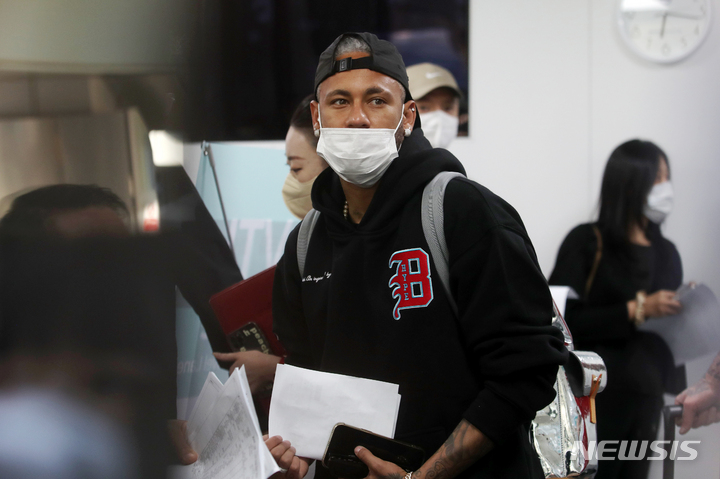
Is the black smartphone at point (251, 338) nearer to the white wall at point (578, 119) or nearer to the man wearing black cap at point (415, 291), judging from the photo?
the man wearing black cap at point (415, 291)

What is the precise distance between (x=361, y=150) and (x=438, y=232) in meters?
0.22

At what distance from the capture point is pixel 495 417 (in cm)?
93

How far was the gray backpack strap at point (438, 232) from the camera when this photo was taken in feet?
3.28

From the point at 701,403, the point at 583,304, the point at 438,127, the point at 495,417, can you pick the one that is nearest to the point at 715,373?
the point at 701,403

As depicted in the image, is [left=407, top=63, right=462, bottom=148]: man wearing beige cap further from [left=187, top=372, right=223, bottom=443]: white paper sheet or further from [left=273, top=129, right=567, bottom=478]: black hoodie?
[left=187, top=372, right=223, bottom=443]: white paper sheet

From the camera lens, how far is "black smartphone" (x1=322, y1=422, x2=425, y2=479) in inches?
38.9

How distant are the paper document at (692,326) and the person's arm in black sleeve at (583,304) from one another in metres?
0.14

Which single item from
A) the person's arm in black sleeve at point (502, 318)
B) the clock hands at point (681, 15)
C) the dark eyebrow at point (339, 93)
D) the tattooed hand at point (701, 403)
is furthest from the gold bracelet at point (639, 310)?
the dark eyebrow at point (339, 93)

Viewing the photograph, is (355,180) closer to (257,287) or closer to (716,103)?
(257,287)

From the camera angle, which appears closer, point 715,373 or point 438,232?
point 438,232

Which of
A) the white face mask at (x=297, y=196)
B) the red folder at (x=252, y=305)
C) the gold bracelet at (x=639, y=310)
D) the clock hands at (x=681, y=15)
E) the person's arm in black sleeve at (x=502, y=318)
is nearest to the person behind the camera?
the person's arm in black sleeve at (x=502, y=318)

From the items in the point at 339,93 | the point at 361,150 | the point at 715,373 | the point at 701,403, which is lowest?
the point at 701,403

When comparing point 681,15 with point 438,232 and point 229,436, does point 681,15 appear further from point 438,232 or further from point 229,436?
point 229,436

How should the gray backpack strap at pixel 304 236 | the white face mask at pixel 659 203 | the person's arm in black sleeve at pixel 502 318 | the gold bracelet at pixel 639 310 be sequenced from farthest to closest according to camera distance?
the white face mask at pixel 659 203, the gold bracelet at pixel 639 310, the gray backpack strap at pixel 304 236, the person's arm in black sleeve at pixel 502 318
